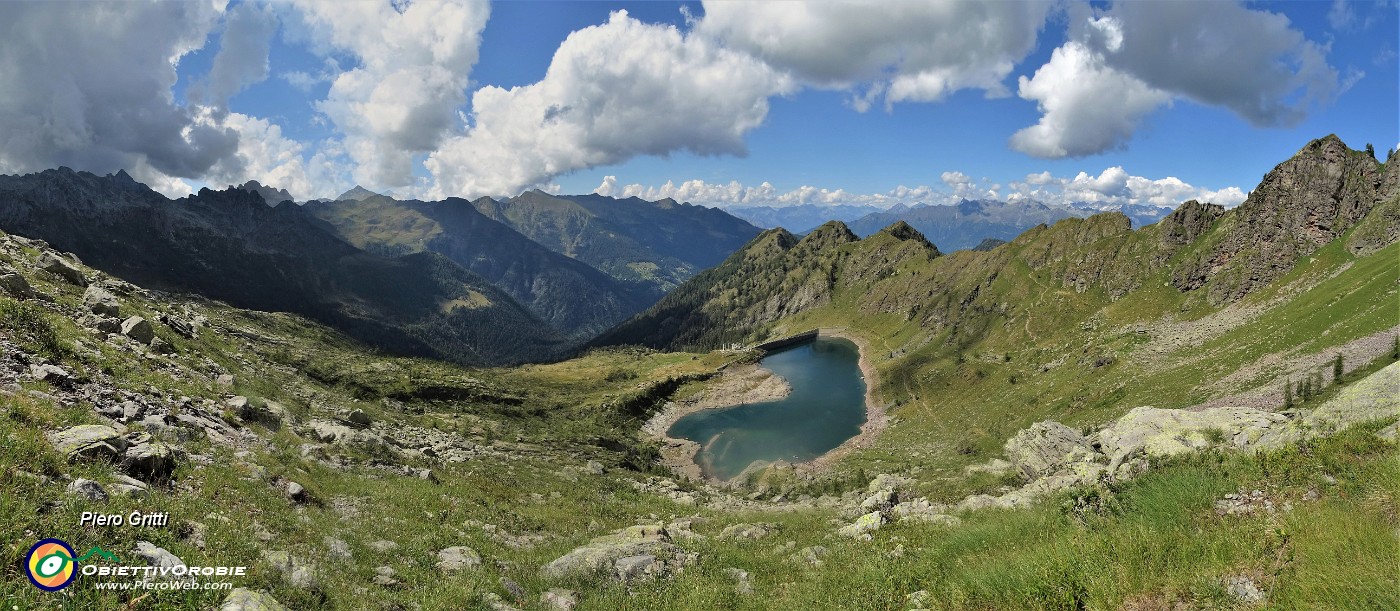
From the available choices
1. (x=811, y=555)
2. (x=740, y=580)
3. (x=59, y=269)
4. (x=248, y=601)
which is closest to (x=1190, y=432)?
(x=811, y=555)

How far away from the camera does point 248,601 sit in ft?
26.6

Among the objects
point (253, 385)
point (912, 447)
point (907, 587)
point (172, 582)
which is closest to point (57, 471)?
point (172, 582)

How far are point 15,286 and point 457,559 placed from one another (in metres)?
28.3

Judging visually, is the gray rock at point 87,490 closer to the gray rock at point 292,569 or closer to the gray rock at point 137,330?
the gray rock at point 292,569

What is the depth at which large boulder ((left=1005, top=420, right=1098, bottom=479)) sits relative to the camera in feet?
109

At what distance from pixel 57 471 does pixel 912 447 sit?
267 ft

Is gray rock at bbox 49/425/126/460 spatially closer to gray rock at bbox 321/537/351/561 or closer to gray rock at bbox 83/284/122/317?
gray rock at bbox 321/537/351/561

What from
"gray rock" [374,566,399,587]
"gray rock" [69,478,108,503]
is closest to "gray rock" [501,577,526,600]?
"gray rock" [374,566,399,587]

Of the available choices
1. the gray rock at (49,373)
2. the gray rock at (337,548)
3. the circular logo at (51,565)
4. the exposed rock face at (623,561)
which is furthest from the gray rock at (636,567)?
the gray rock at (49,373)

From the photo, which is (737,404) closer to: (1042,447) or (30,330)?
(1042,447)

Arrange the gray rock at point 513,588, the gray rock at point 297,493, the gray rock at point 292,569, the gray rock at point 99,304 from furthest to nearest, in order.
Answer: the gray rock at point 99,304, the gray rock at point 297,493, the gray rock at point 513,588, the gray rock at point 292,569

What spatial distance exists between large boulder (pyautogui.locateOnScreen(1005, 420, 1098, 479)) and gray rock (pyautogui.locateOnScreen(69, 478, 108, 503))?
3683 centimetres

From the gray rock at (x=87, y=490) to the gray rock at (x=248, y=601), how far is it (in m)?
3.54

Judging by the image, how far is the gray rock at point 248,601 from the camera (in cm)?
786
